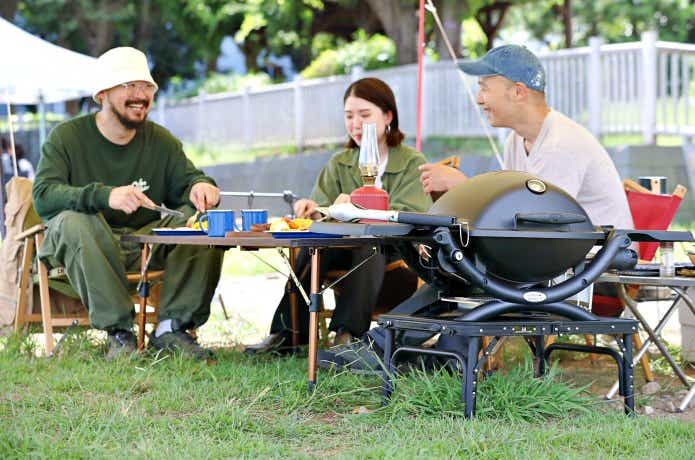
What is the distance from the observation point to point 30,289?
18.2 feet

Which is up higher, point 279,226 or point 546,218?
point 546,218

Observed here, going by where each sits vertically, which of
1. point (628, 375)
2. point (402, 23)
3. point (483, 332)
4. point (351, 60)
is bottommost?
point (628, 375)

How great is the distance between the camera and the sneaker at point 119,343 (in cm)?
500

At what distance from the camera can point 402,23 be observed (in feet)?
61.6

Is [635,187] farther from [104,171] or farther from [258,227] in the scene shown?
[104,171]

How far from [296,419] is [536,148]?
59.6 inches

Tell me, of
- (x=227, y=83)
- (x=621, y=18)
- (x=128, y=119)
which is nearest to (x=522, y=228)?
(x=128, y=119)

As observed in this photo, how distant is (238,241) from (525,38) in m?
29.8

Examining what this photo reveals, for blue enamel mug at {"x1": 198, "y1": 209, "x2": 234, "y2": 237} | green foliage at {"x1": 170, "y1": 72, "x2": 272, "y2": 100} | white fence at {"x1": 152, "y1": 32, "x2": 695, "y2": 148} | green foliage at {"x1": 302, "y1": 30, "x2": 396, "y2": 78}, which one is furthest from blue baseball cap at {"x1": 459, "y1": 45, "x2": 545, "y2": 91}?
green foliage at {"x1": 170, "y1": 72, "x2": 272, "y2": 100}

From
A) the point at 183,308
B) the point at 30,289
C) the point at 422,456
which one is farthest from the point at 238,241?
the point at 30,289

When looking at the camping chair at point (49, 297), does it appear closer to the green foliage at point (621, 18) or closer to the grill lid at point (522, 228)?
the grill lid at point (522, 228)

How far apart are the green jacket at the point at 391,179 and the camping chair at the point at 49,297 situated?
0.87 meters

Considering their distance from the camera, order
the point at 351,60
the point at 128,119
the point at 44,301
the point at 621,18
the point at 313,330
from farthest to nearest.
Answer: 1. the point at 621,18
2. the point at 351,60
3. the point at 128,119
4. the point at 44,301
5. the point at 313,330

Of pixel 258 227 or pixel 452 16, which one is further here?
pixel 452 16
